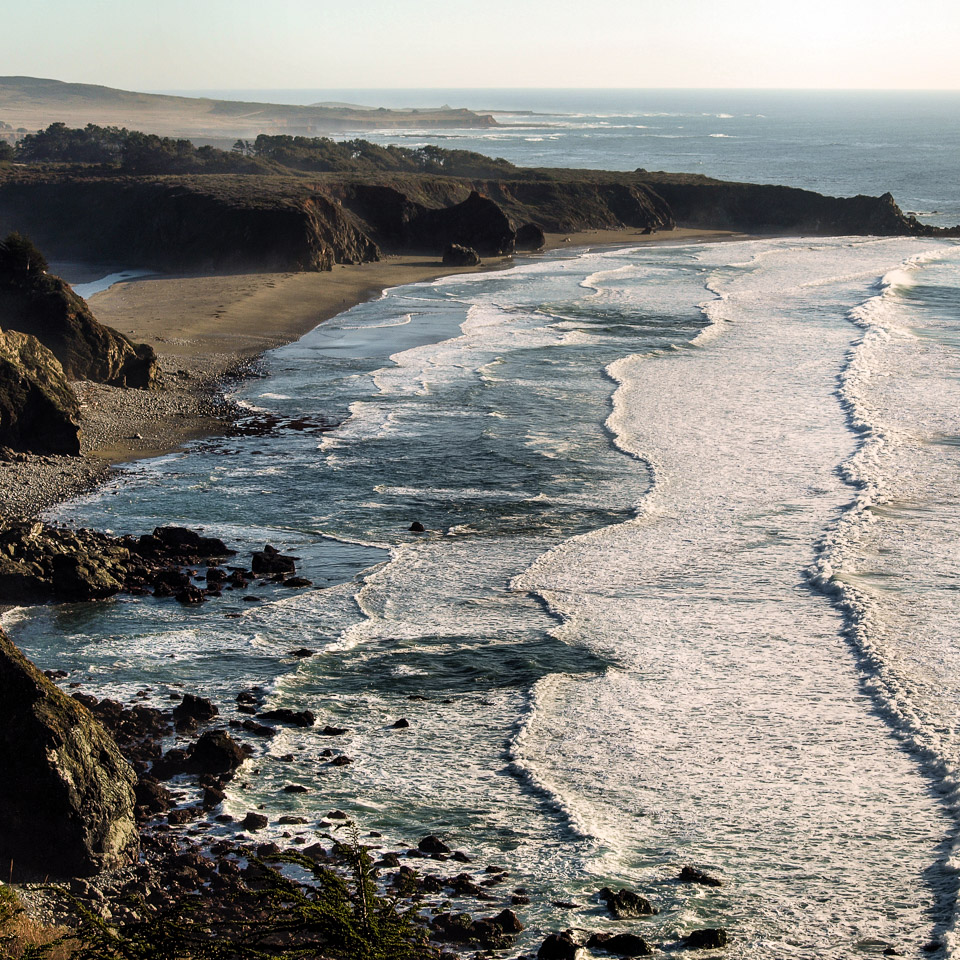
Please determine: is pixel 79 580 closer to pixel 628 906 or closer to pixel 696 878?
pixel 628 906

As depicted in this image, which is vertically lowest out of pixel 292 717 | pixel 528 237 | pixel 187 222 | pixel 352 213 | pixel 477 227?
pixel 292 717

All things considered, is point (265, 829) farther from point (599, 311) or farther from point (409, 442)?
point (599, 311)

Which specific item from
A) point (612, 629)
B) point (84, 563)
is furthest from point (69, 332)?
point (612, 629)

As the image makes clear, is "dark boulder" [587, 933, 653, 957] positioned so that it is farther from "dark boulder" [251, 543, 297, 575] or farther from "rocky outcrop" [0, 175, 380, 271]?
"rocky outcrop" [0, 175, 380, 271]

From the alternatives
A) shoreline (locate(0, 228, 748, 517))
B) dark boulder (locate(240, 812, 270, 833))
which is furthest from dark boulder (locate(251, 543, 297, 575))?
dark boulder (locate(240, 812, 270, 833))

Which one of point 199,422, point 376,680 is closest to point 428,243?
point 199,422

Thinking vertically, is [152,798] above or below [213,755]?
below

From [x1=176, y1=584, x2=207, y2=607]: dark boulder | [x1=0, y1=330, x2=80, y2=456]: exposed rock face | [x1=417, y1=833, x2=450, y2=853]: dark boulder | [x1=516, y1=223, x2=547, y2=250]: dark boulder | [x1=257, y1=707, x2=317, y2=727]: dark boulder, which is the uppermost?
[x1=516, y1=223, x2=547, y2=250]: dark boulder

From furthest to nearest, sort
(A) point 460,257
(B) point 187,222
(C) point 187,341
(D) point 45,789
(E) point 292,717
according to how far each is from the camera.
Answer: (A) point 460,257 → (B) point 187,222 → (C) point 187,341 → (E) point 292,717 → (D) point 45,789
